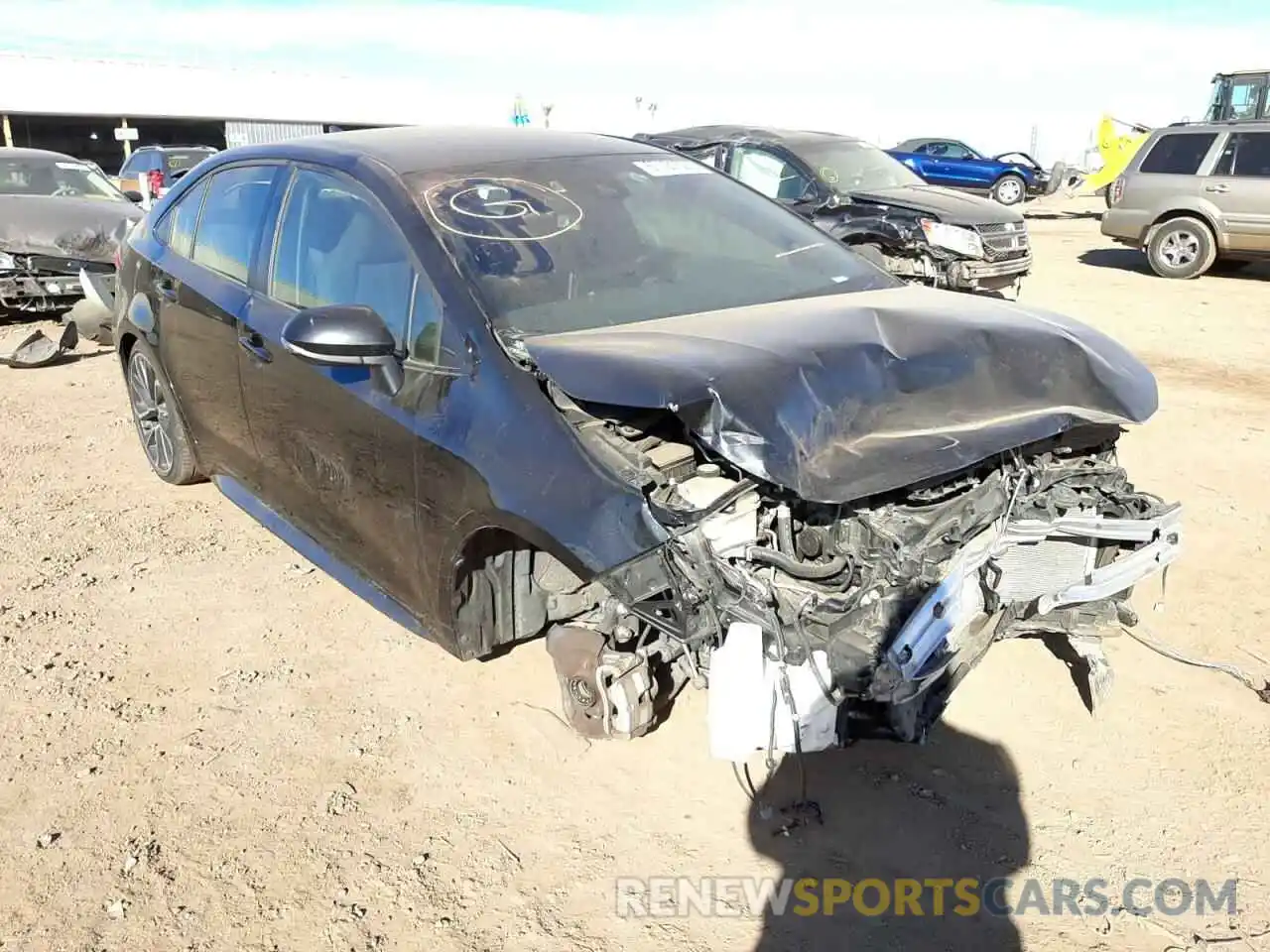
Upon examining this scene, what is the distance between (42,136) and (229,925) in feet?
140

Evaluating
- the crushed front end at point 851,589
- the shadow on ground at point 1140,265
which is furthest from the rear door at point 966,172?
the crushed front end at point 851,589

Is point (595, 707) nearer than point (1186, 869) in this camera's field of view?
No

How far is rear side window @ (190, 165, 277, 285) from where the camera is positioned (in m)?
3.85

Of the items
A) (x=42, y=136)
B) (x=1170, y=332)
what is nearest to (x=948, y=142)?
(x=1170, y=332)

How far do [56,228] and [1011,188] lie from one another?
21362 mm

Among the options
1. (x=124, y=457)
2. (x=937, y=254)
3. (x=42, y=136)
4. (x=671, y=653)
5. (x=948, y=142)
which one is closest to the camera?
(x=671, y=653)

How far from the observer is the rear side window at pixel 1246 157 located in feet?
37.1

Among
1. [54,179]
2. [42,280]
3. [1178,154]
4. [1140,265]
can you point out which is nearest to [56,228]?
[42,280]

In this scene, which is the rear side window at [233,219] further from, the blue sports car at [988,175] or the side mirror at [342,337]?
the blue sports car at [988,175]

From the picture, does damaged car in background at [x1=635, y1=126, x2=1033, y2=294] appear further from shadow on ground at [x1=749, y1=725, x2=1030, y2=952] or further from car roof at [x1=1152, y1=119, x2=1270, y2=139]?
shadow on ground at [x1=749, y1=725, x2=1030, y2=952]

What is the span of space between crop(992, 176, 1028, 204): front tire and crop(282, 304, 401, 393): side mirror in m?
23.9

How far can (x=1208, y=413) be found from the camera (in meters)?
6.47

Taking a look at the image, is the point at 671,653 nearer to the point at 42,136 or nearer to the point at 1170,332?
the point at 1170,332

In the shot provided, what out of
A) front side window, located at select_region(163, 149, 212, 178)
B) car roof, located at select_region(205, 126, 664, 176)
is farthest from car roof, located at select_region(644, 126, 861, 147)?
front side window, located at select_region(163, 149, 212, 178)
